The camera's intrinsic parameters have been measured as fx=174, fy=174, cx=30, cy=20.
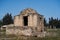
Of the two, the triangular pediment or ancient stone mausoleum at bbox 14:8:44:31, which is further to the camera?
the triangular pediment

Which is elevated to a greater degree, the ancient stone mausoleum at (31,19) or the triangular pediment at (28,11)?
the triangular pediment at (28,11)

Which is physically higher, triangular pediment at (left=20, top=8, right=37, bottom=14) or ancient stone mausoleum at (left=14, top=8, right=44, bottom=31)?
triangular pediment at (left=20, top=8, right=37, bottom=14)

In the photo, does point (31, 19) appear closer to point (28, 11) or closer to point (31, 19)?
point (31, 19)

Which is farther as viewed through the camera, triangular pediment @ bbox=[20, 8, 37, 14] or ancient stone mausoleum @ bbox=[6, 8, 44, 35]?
triangular pediment @ bbox=[20, 8, 37, 14]

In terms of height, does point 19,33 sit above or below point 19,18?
below

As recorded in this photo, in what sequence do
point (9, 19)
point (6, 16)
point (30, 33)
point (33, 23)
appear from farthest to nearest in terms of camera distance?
point (6, 16) → point (9, 19) → point (33, 23) → point (30, 33)

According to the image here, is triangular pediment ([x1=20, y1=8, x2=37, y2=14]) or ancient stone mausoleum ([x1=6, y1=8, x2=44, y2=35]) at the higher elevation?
triangular pediment ([x1=20, y1=8, x2=37, y2=14])

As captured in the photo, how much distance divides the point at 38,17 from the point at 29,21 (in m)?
1.58

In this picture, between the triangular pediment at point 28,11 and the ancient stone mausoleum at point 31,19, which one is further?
the triangular pediment at point 28,11

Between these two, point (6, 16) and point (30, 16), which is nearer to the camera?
point (30, 16)

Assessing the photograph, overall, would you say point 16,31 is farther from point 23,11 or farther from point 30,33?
point 23,11

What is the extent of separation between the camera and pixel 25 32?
24.2 metres

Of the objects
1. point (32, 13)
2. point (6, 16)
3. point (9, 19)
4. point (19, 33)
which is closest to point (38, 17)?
point (32, 13)

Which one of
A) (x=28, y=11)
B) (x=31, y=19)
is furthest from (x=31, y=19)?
(x=28, y=11)
